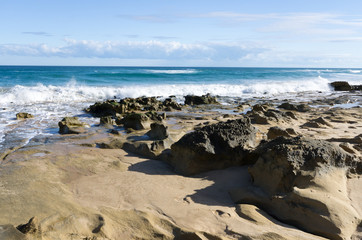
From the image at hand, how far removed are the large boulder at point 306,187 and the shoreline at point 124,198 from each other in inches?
3.0

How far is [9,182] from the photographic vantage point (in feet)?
14.7

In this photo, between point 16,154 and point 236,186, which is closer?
point 236,186

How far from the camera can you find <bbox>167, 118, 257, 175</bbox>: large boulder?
5062 millimetres

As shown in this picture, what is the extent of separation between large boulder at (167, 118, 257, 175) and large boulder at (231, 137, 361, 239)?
707mm

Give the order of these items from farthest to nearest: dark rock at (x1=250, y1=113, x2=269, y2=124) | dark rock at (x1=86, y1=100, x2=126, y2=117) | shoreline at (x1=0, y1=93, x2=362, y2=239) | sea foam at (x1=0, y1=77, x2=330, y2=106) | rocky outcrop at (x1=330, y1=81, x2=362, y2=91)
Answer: rocky outcrop at (x1=330, y1=81, x2=362, y2=91) < sea foam at (x1=0, y1=77, x2=330, y2=106) < dark rock at (x1=86, y1=100, x2=126, y2=117) < dark rock at (x1=250, y1=113, x2=269, y2=124) < shoreline at (x1=0, y1=93, x2=362, y2=239)

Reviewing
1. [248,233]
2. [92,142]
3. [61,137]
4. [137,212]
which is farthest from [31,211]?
[61,137]

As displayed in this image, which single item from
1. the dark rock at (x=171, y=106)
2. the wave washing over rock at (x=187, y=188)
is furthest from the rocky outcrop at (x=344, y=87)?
the wave washing over rock at (x=187, y=188)

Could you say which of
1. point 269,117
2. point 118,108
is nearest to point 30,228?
point 269,117

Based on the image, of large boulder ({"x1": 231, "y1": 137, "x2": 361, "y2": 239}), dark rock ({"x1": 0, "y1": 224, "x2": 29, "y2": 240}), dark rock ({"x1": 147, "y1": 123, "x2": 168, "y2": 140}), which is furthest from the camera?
dark rock ({"x1": 147, "y1": 123, "x2": 168, "y2": 140})

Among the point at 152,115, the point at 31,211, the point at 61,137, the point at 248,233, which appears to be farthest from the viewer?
the point at 152,115

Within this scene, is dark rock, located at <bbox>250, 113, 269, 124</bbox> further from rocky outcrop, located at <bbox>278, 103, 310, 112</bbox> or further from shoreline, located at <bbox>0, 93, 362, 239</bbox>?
rocky outcrop, located at <bbox>278, 103, 310, 112</bbox>

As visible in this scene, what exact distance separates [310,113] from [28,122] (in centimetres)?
923

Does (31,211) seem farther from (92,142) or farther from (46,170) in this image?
(92,142)

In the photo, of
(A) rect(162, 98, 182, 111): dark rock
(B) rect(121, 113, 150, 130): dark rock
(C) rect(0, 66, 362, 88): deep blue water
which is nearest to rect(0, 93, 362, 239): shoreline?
(B) rect(121, 113, 150, 130): dark rock
